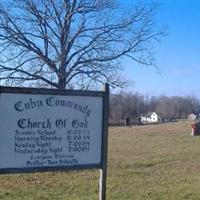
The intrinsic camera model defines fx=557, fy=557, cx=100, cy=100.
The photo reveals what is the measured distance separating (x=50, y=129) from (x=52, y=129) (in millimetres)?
35

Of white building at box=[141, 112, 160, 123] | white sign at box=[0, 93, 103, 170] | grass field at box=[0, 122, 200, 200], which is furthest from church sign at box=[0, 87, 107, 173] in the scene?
white building at box=[141, 112, 160, 123]

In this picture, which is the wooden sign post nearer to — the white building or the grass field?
the grass field

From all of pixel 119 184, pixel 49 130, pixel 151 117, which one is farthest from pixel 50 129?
pixel 151 117

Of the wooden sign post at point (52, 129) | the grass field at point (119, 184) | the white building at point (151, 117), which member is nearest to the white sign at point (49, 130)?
the wooden sign post at point (52, 129)

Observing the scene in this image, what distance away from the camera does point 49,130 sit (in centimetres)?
763

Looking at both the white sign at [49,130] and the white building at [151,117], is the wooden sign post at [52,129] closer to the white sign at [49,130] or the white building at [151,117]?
the white sign at [49,130]

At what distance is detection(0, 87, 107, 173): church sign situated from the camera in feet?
24.1

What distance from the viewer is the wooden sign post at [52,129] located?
7340 mm

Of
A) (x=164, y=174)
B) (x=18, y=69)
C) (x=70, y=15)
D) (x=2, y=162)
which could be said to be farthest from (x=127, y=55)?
(x=2, y=162)

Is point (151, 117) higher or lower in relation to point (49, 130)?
higher

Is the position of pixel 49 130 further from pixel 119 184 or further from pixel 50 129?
pixel 119 184

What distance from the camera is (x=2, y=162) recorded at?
24.0ft

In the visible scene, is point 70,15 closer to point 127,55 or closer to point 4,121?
point 127,55

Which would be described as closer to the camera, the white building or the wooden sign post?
the wooden sign post
